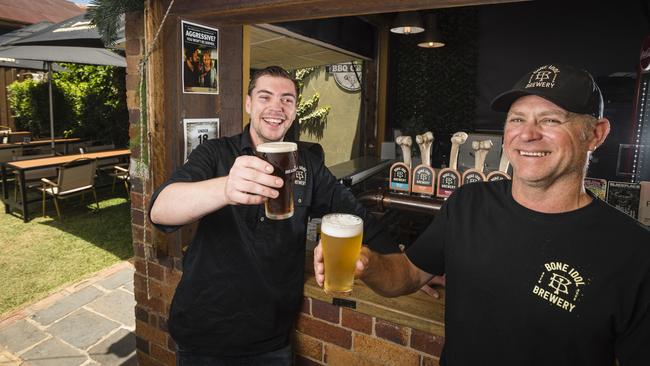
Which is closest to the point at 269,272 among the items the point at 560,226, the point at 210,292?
the point at 210,292

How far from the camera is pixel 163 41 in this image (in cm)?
217

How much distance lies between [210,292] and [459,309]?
1066 millimetres

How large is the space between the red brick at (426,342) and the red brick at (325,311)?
0.39 meters

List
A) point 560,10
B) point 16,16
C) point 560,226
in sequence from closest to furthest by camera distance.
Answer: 1. point 560,226
2. point 560,10
3. point 16,16

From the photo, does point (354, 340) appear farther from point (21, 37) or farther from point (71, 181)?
point (21, 37)

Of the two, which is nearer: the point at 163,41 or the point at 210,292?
the point at 210,292

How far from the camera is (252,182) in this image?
119 centimetres

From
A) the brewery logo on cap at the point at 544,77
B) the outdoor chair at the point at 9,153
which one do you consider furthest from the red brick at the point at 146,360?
the outdoor chair at the point at 9,153

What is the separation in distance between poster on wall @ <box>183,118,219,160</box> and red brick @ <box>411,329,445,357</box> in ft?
5.04

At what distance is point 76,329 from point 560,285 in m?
3.86

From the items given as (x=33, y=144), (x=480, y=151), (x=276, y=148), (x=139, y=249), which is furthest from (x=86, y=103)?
(x=276, y=148)

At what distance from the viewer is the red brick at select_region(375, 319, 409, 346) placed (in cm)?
189

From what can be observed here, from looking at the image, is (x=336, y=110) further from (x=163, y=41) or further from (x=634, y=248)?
(x=634, y=248)

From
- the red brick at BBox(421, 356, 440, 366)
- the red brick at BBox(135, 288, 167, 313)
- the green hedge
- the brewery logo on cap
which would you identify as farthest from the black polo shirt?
the green hedge
